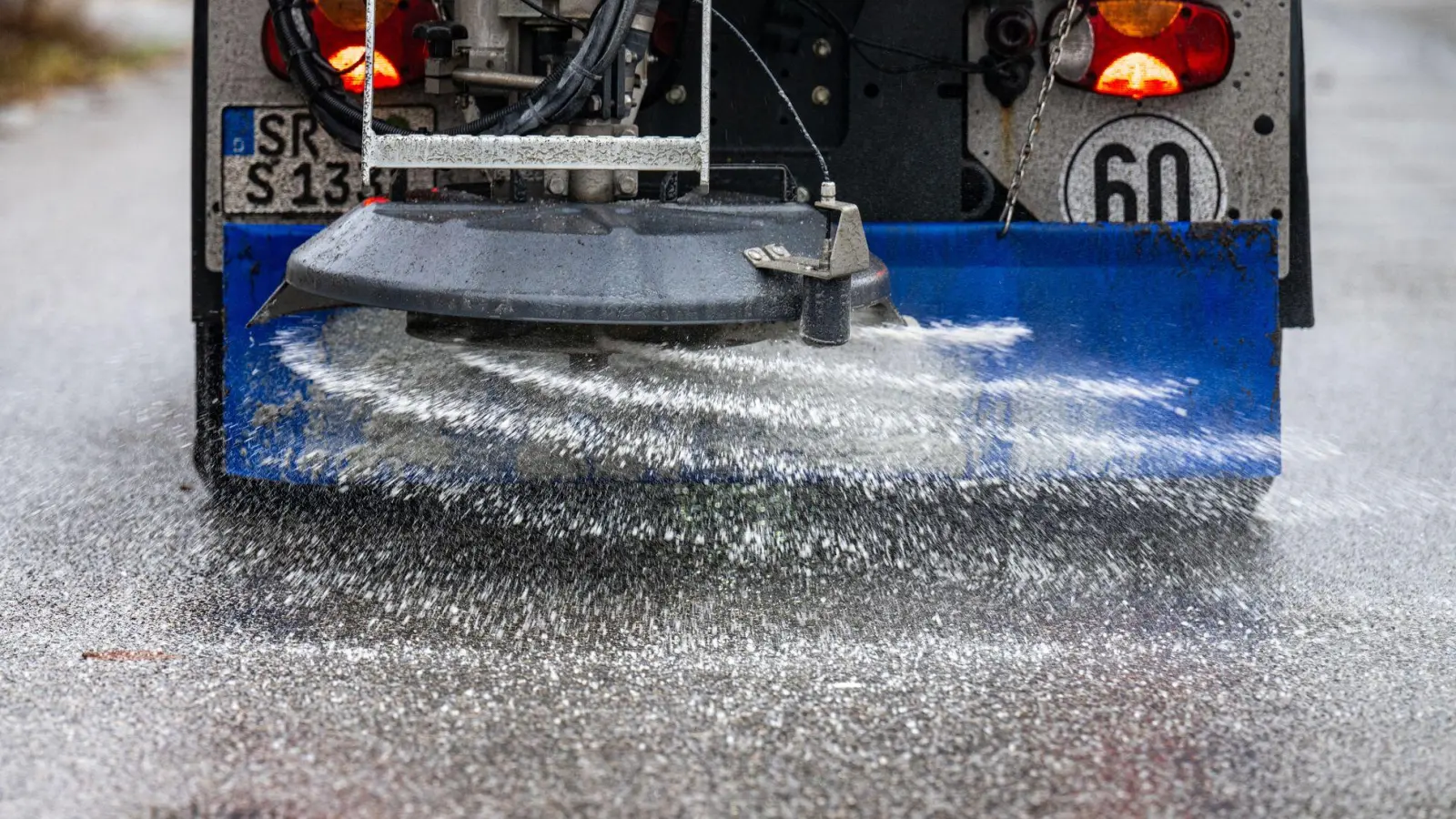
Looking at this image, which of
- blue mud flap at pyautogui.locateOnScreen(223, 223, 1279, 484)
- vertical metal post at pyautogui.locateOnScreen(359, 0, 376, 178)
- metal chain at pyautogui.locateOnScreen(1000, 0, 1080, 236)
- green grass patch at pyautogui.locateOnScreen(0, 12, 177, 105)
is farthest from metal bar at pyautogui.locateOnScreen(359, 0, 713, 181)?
green grass patch at pyautogui.locateOnScreen(0, 12, 177, 105)

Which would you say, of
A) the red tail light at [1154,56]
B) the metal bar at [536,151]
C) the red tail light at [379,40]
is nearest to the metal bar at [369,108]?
the metal bar at [536,151]

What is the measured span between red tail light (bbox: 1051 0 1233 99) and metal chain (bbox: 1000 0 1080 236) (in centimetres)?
4

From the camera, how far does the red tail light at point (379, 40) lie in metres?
3.13

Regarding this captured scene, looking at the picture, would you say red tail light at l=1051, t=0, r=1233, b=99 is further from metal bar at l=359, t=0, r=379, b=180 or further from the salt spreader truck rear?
metal bar at l=359, t=0, r=379, b=180

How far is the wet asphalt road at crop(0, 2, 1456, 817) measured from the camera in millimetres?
1896

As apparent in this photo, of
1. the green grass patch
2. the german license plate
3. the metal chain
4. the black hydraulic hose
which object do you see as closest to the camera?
the black hydraulic hose

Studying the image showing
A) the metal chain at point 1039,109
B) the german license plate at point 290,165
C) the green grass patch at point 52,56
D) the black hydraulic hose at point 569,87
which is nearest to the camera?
the black hydraulic hose at point 569,87

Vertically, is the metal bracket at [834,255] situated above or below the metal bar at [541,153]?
below

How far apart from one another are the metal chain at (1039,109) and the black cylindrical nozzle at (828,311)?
67 centimetres

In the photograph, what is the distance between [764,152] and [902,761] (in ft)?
5.49

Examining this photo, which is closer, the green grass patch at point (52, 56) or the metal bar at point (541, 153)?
the metal bar at point (541, 153)

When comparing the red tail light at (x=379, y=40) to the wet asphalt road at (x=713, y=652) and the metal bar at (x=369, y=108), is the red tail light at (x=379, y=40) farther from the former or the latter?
the wet asphalt road at (x=713, y=652)

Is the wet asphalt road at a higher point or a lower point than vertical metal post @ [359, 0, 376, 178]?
lower

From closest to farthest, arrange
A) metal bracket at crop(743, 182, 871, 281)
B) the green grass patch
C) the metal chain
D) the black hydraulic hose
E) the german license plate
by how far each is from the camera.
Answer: metal bracket at crop(743, 182, 871, 281)
the black hydraulic hose
the metal chain
the german license plate
the green grass patch
